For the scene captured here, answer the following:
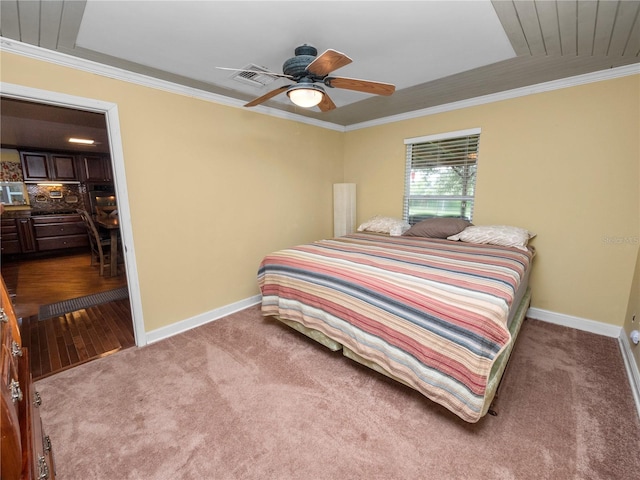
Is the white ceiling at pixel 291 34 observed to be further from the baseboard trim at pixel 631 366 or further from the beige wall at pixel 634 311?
the baseboard trim at pixel 631 366

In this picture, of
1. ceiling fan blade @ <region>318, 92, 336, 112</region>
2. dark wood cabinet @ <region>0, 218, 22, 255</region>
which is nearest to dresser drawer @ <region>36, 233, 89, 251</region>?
dark wood cabinet @ <region>0, 218, 22, 255</region>

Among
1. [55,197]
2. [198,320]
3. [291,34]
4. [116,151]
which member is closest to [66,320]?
[198,320]

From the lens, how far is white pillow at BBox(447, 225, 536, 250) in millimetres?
2641

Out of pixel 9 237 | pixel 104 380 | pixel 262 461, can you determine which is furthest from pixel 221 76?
pixel 9 237

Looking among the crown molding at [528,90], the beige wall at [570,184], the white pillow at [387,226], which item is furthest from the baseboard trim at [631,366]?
the crown molding at [528,90]

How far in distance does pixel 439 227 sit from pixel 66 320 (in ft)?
14.1

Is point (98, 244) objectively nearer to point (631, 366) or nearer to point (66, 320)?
point (66, 320)

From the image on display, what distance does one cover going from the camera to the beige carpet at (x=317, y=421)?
4.55 ft

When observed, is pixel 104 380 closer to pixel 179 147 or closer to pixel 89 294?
pixel 179 147

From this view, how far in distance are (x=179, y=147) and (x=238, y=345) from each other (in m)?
1.94

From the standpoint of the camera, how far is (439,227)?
3.12 metres

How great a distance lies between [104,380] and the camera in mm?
2043

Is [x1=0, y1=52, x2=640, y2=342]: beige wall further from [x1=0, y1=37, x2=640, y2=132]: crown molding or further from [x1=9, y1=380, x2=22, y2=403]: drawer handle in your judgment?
[x1=9, y1=380, x2=22, y2=403]: drawer handle

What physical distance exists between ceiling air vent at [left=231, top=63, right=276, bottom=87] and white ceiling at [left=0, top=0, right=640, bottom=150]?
7 cm
